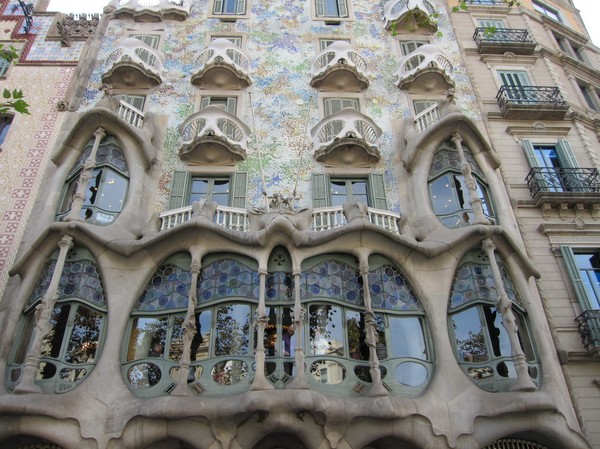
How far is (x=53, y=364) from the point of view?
10.8 metres

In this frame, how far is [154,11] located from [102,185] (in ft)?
28.9

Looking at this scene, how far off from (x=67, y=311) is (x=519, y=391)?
9.65 metres

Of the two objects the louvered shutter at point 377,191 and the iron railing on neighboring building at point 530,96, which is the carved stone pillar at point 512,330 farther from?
the iron railing on neighboring building at point 530,96

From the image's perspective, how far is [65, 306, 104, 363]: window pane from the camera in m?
11.2

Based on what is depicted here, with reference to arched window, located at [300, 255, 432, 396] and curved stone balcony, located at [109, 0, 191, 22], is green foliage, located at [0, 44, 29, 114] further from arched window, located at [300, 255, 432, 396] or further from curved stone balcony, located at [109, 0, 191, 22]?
curved stone balcony, located at [109, 0, 191, 22]

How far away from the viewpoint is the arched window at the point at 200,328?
1089 cm

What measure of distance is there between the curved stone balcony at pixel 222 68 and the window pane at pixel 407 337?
935 centimetres

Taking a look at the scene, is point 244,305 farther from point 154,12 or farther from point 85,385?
point 154,12

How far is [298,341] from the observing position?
1067 centimetres

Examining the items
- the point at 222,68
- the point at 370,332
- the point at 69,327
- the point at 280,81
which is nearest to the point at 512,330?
the point at 370,332

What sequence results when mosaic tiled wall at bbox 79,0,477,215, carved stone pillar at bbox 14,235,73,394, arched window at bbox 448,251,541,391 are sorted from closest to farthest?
carved stone pillar at bbox 14,235,73,394 → arched window at bbox 448,251,541,391 → mosaic tiled wall at bbox 79,0,477,215

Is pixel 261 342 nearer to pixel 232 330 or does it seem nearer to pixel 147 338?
pixel 232 330

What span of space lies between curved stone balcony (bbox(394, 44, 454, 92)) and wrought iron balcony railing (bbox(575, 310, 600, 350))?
27.4 ft

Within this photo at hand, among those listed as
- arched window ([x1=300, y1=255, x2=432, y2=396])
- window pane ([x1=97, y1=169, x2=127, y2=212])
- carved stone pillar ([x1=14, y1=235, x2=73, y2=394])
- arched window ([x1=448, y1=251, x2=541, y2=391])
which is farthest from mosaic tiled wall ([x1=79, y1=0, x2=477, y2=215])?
carved stone pillar ([x1=14, y1=235, x2=73, y2=394])
